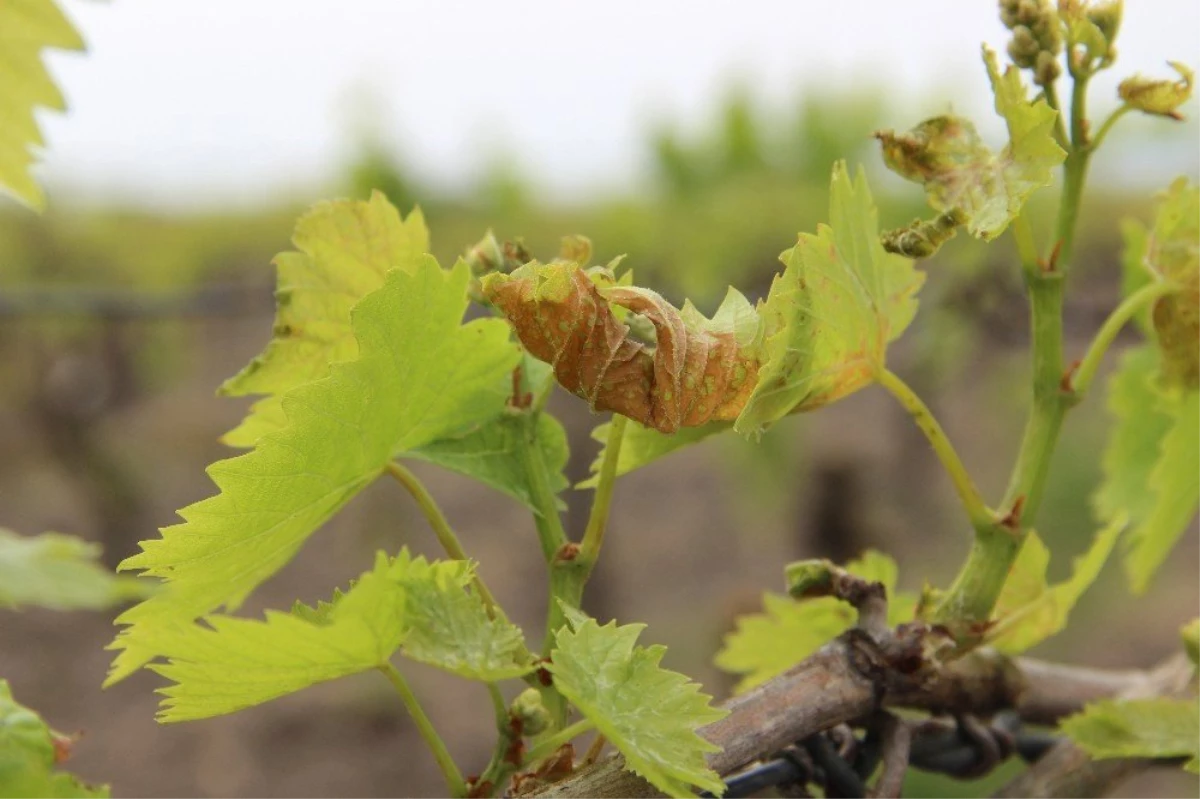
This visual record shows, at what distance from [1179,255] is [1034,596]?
132 mm

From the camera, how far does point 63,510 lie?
3.57 meters

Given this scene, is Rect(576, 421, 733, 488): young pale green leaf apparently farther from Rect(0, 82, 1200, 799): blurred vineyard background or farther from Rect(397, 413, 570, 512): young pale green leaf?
Rect(0, 82, 1200, 799): blurred vineyard background

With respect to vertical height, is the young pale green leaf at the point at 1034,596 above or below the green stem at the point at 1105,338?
below

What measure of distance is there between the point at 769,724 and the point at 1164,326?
23 centimetres

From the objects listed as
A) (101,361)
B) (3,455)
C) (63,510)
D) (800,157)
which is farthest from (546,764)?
(63,510)

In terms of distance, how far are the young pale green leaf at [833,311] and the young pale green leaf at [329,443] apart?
0.26 feet

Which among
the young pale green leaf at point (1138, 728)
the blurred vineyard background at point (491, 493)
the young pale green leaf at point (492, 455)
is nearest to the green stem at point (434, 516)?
the young pale green leaf at point (492, 455)

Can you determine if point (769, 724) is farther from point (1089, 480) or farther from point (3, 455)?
point (3, 455)

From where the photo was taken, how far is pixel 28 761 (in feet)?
0.95

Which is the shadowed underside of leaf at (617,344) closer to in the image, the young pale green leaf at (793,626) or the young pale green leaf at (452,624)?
the young pale green leaf at (452,624)

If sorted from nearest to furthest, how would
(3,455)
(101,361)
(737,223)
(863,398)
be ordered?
(737,223), (101,361), (3,455), (863,398)

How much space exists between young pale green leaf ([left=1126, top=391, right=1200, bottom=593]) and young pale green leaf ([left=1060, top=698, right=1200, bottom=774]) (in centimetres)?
10

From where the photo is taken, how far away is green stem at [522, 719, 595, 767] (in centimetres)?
34

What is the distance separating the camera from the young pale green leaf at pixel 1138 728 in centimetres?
42
